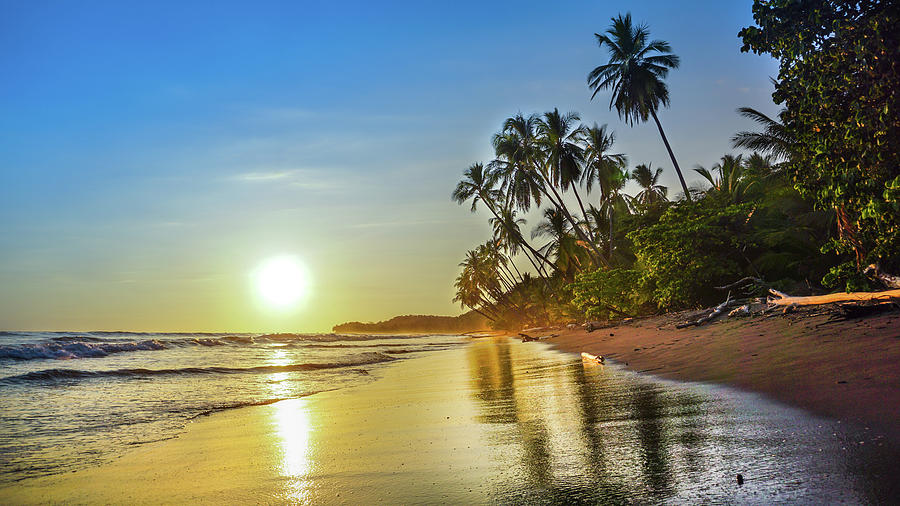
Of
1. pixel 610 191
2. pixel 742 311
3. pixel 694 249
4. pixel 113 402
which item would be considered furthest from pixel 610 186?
pixel 113 402

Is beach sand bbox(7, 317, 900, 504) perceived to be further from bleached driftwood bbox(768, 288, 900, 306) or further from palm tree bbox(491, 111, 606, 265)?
palm tree bbox(491, 111, 606, 265)

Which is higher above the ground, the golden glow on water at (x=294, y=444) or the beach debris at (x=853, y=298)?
the beach debris at (x=853, y=298)

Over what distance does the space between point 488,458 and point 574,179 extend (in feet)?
111

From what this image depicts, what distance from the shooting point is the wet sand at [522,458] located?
9.01ft

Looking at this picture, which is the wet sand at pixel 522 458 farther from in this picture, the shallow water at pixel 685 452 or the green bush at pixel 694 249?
the green bush at pixel 694 249

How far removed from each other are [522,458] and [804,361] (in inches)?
177

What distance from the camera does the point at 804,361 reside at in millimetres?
6230

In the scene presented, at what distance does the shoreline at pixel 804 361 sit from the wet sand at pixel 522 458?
1.25 ft

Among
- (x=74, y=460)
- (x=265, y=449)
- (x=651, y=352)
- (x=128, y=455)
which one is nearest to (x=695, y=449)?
(x=265, y=449)

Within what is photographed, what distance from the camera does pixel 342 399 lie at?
827 centimetres

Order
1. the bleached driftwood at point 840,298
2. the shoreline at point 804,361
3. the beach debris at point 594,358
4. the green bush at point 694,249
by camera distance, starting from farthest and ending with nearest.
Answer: the green bush at point 694,249 < the beach debris at point 594,358 < the bleached driftwood at point 840,298 < the shoreline at point 804,361

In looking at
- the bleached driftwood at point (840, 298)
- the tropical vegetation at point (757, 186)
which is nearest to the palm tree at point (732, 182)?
the tropical vegetation at point (757, 186)

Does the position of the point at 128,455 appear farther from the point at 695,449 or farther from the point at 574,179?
the point at 574,179

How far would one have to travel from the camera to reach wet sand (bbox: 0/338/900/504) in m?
2.75
